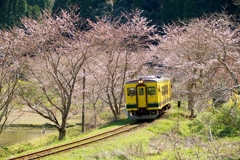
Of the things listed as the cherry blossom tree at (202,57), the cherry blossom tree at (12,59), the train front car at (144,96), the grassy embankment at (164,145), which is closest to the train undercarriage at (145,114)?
the train front car at (144,96)

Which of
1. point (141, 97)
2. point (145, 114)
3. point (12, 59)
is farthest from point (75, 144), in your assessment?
point (12, 59)

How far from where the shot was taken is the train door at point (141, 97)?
13.8 metres

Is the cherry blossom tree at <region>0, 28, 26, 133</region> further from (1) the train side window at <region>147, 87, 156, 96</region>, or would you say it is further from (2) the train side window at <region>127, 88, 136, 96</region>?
(1) the train side window at <region>147, 87, 156, 96</region>

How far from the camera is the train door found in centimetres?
1378

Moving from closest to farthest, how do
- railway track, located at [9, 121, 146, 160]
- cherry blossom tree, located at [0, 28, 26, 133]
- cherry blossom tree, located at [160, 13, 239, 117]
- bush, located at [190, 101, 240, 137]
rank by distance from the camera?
railway track, located at [9, 121, 146, 160], bush, located at [190, 101, 240, 137], cherry blossom tree, located at [0, 28, 26, 133], cherry blossom tree, located at [160, 13, 239, 117]

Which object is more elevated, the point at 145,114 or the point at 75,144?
the point at 145,114

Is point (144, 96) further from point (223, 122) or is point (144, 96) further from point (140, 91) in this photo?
point (223, 122)

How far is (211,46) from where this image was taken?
52.7 ft

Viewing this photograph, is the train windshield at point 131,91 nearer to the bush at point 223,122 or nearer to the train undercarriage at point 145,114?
the train undercarriage at point 145,114

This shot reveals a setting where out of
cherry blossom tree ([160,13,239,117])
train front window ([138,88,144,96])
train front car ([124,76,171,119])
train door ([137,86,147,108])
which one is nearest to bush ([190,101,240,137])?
cherry blossom tree ([160,13,239,117])

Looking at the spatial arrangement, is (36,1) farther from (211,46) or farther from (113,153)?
(113,153)

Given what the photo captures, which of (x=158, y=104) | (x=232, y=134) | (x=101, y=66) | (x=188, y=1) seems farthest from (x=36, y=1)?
(x=232, y=134)

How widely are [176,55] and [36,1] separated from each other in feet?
146

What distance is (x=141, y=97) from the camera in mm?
13891
